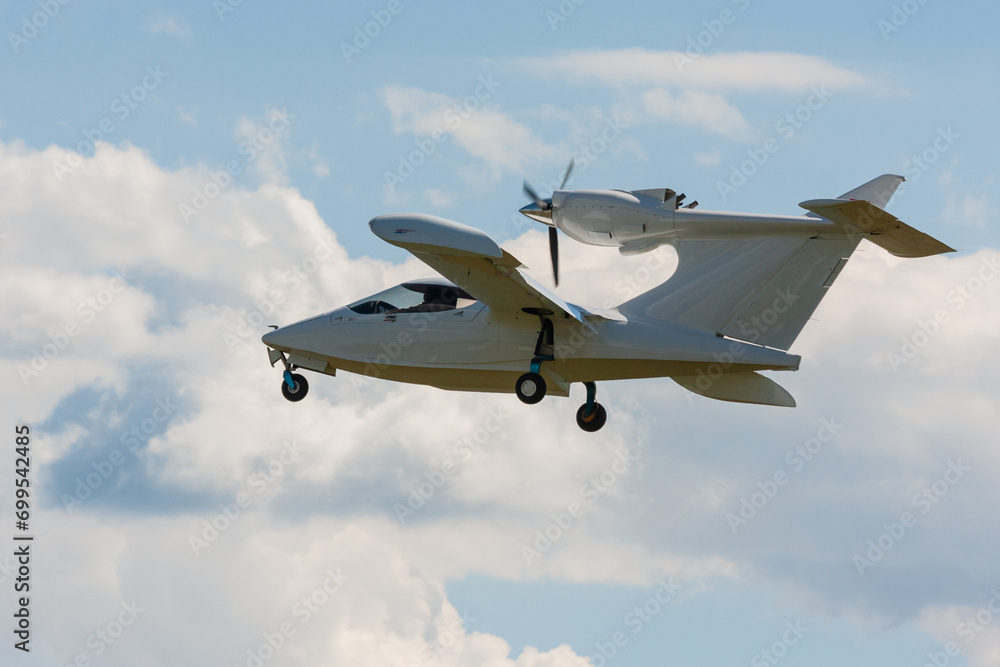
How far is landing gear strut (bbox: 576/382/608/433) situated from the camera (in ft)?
110

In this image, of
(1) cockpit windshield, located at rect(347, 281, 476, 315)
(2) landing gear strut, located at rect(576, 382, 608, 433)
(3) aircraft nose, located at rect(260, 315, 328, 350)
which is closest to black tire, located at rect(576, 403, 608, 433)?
(2) landing gear strut, located at rect(576, 382, 608, 433)

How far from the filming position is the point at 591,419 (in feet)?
111

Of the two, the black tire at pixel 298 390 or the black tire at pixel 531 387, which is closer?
the black tire at pixel 531 387

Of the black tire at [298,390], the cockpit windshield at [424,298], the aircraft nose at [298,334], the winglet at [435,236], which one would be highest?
the winglet at [435,236]

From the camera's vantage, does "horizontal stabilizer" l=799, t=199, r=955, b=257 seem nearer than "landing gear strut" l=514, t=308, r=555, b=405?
Yes

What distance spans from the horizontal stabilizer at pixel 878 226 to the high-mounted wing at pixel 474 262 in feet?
20.5

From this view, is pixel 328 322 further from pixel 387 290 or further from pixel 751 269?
pixel 751 269

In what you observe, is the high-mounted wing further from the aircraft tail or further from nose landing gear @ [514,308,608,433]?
the aircraft tail

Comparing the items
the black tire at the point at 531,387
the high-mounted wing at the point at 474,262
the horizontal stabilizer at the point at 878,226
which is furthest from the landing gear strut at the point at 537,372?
the horizontal stabilizer at the point at 878,226

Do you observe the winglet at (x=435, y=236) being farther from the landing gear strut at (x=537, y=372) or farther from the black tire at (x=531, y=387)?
the black tire at (x=531, y=387)

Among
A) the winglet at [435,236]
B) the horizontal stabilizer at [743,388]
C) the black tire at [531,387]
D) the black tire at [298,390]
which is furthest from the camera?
the black tire at [298,390]

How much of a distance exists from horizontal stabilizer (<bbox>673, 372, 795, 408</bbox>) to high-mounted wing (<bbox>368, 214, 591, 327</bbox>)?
346 cm

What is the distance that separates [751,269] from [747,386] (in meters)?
2.86

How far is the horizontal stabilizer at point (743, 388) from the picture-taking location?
32.1 metres
